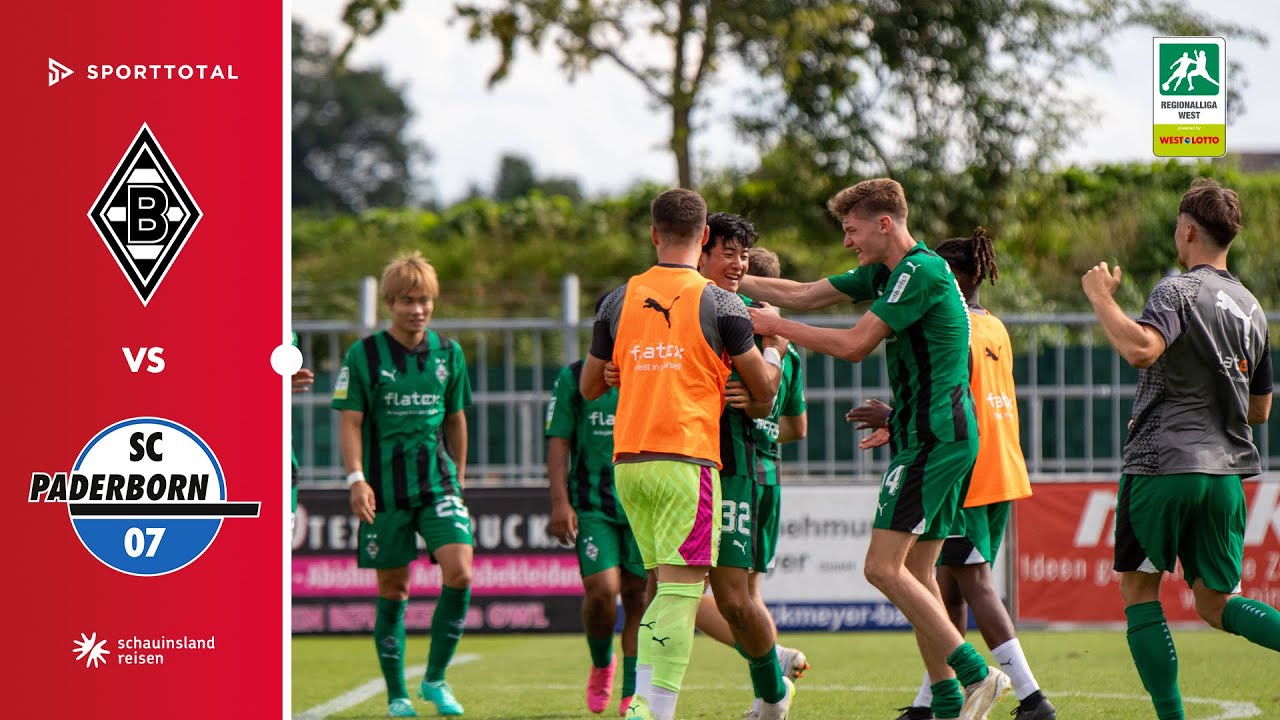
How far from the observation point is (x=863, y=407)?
252 inches

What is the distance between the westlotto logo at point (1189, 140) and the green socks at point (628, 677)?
3.79 meters

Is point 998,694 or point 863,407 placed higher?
point 863,407

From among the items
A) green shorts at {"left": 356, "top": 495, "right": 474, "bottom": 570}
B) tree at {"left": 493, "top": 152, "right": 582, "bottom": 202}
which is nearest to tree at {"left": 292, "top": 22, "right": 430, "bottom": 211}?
tree at {"left": 493, "top": 152, "right": 582, "bottom": 202}

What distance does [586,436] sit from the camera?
7.52m

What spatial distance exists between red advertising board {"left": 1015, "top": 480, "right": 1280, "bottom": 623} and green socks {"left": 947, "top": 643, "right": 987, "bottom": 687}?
18.2ft

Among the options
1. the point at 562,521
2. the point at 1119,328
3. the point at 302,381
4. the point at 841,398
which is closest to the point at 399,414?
the point at 302,381

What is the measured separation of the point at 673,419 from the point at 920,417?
1124 millimetres

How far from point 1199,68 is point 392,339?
4.63 metres

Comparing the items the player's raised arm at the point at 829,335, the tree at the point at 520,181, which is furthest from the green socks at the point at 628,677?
the tree at the point at 520,181

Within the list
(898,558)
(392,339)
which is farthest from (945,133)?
(898,558)

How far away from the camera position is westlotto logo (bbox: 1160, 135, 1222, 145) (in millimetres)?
7668

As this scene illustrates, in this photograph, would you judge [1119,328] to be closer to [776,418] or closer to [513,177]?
[776,418]

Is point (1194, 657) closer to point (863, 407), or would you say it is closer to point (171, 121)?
point (863, 407)

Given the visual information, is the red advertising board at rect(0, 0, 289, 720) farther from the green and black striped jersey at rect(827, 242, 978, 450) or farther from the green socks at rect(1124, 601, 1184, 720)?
the green socks at rect(1124, 601, 1184, 720)
